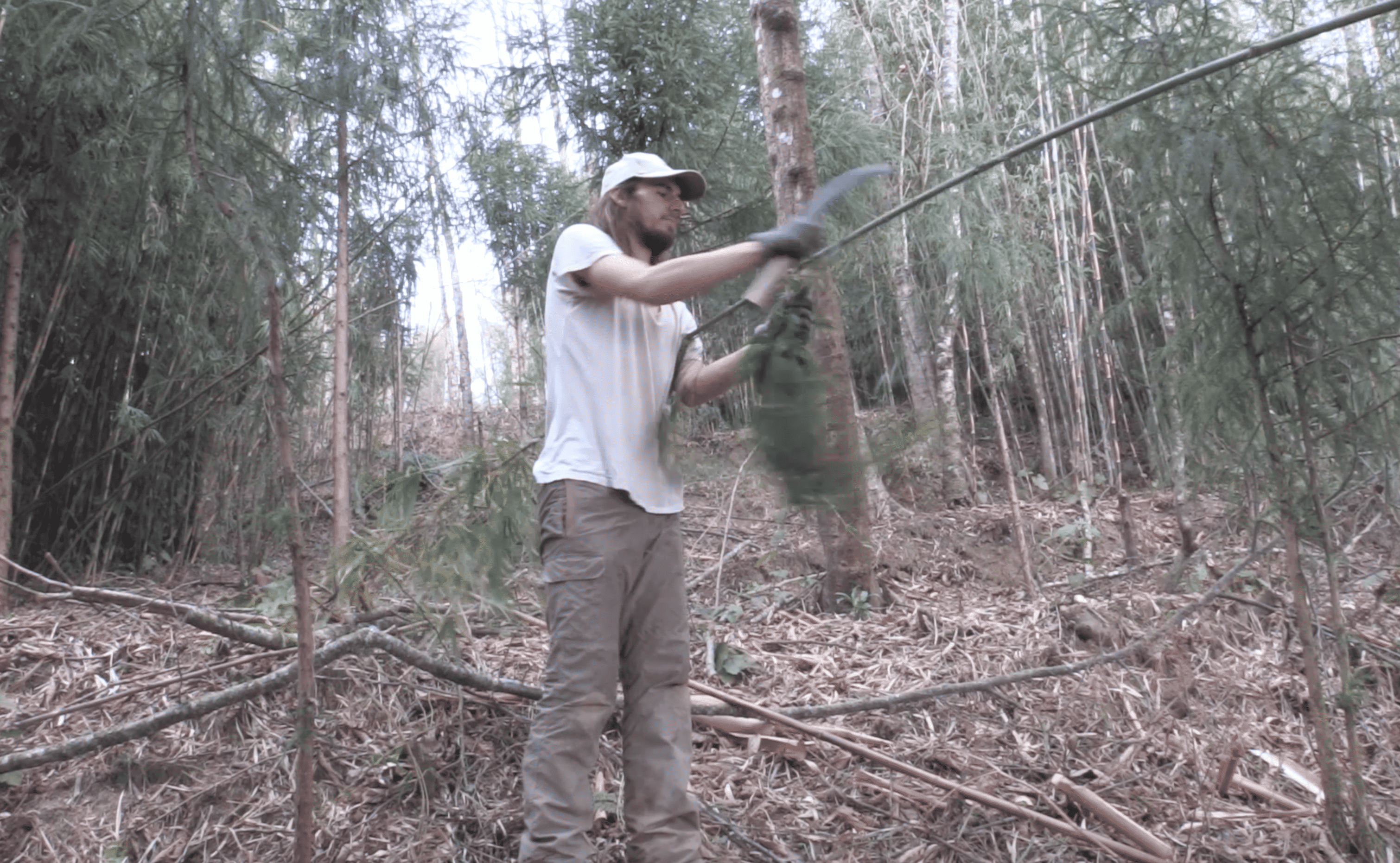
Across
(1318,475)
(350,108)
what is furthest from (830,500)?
(350,108)

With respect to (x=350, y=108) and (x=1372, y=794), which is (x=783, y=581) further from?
(x=350, y=108)

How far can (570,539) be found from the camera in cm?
210

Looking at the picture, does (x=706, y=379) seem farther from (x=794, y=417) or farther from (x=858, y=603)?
(x=858, y=603)

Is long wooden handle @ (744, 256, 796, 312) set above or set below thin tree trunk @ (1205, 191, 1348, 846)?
above

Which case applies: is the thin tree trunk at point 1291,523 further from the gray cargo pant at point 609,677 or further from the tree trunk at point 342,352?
the tree trunk at point 342,352

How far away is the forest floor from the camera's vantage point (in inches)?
99.0

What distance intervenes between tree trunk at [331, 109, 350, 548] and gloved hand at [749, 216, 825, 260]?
3.55 metres

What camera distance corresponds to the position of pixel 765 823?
2633 millimetres

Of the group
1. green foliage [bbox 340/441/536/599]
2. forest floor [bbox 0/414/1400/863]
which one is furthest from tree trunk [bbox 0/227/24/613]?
green foliage [bbox 340/441/536/599]

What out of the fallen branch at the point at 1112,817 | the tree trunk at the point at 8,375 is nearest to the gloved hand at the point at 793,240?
the fallen branch at the point at 1112,817

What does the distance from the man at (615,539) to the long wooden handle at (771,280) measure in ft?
0.16

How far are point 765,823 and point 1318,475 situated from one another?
5.90 ft

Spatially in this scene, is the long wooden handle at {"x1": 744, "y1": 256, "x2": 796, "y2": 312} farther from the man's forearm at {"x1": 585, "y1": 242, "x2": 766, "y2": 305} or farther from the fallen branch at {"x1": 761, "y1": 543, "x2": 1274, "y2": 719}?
the fallen branch at {"x1": 761, "y1": 543, "x2": 1274, "y2": 719}

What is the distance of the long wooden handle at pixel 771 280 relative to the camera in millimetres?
1898
